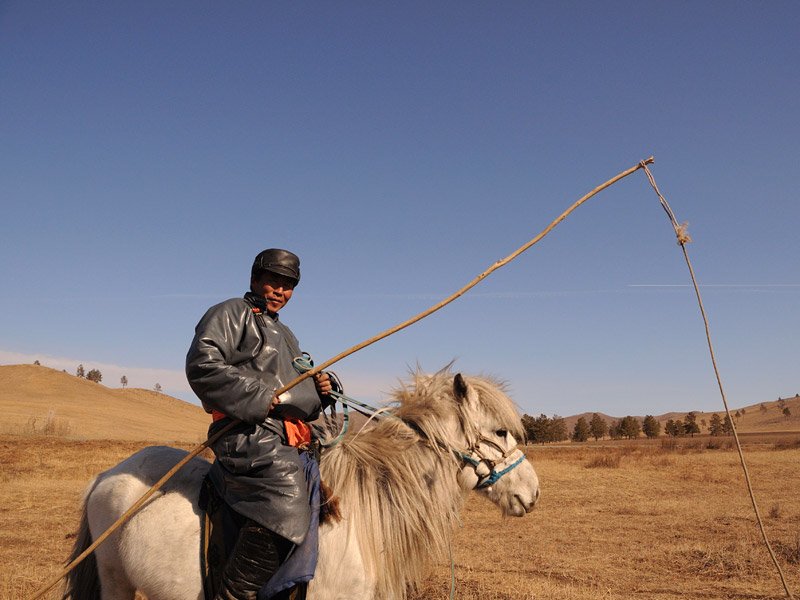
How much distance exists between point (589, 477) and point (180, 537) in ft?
72.0

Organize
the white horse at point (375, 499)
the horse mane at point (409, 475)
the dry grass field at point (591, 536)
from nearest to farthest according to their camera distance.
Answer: the white horse at point (375, 499), the horse mane at point (409, 475), the dry grass field at point (591, 536)

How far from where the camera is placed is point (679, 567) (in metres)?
9.16

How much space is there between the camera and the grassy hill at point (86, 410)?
44.8 m

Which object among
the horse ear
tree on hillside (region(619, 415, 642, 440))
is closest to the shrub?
the horse ear

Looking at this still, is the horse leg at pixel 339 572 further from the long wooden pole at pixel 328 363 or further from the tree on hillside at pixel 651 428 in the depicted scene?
the tree on hillside at pixel 651 428

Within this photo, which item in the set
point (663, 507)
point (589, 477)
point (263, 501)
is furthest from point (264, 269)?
point (589, 477)

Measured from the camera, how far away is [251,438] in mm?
3506

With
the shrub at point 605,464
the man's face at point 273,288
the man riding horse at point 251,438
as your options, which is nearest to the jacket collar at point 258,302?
the man's face at point 273,288

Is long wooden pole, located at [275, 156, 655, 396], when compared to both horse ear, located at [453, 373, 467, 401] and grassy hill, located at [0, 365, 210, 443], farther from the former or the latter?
grassy hill, located at [0, 365, 210, 443]

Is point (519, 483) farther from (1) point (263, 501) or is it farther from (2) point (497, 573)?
(2) point (497, 573)

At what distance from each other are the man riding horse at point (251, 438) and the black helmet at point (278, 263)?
0.31 metres

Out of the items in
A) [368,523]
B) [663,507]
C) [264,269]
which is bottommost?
[663,507]

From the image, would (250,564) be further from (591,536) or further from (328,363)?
(591,536)

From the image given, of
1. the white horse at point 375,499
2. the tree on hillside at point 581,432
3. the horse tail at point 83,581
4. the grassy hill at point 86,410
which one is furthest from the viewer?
the tree on hillside at point 581,432
